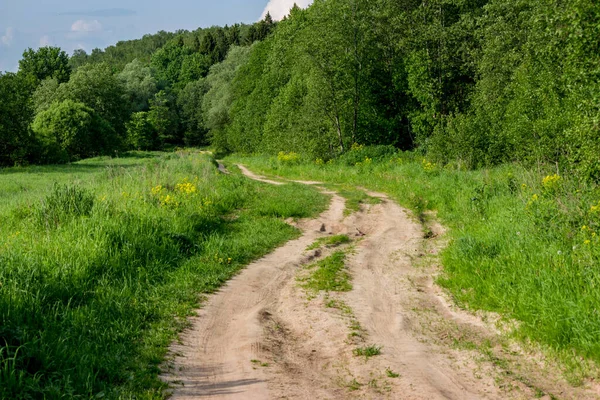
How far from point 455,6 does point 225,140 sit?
4292cm

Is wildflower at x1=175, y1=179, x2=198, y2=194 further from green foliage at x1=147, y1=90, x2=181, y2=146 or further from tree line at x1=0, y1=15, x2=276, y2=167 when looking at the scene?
green foliage at x1=147, y1=90, x2=181, y2=146

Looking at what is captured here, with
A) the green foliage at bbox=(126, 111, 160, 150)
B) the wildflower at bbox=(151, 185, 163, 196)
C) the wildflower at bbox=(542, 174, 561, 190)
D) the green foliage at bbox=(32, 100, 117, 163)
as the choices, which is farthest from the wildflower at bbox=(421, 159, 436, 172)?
the green foliage at bbox=(126, 111, 160, 150)

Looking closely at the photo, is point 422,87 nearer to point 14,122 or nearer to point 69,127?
point 14,122

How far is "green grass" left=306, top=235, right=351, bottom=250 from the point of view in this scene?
35.5 feet

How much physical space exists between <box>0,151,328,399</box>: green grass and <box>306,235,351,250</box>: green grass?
83 cm

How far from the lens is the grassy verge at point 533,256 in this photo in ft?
18.6

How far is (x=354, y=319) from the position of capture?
6.57 meters

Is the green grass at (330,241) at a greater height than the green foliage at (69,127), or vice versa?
the green foliage at (69,127)

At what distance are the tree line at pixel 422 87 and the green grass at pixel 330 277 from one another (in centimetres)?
546

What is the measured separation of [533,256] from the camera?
766cm

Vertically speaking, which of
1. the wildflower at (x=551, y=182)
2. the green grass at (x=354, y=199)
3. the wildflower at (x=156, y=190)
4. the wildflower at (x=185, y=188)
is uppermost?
the wildflower at (x=156, y=190)

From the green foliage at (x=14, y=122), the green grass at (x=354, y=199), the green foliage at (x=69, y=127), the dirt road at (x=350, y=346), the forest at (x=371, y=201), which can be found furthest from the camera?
the green foliage at (x=69, y=127)

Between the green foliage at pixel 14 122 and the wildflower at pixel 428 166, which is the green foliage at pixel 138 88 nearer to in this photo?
the green foliage at pixel 14 122

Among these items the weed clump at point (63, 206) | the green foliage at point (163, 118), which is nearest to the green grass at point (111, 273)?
the weed clump at point (63, 206)
